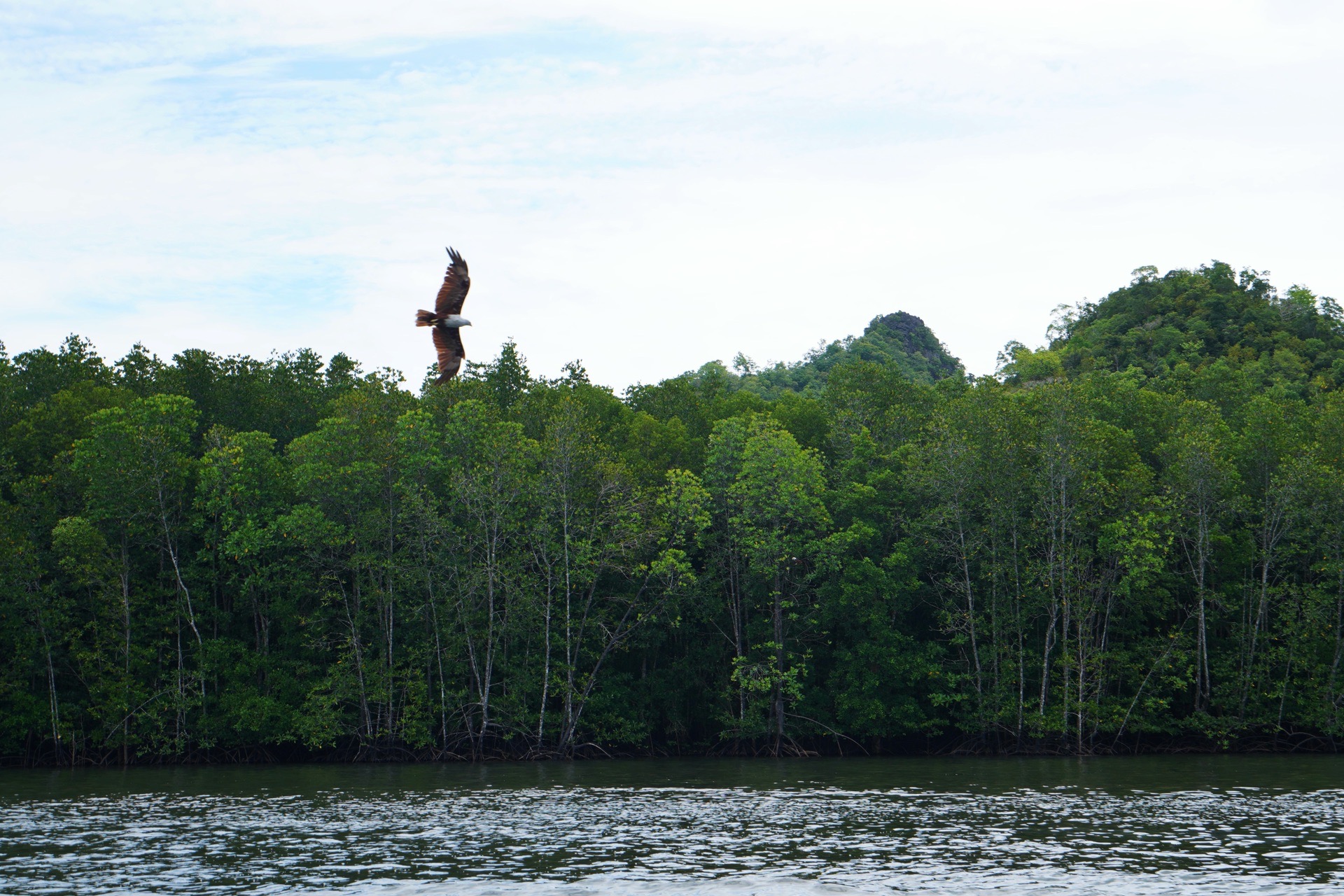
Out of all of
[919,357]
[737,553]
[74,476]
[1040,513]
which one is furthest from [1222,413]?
[919,357]

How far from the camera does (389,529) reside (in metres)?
53.4

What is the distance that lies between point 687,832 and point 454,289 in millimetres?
14032

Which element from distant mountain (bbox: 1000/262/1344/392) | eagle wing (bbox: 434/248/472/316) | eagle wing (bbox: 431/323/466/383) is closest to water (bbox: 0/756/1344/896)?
eagle wing (bbox: 431/323/466/383)

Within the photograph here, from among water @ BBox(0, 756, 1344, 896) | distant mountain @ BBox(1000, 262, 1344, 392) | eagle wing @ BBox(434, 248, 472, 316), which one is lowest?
water @ BBox(0, 756, 1344, 896)

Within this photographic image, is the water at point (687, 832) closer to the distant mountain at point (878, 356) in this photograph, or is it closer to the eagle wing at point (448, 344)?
the eagle wing at point (448, 344)

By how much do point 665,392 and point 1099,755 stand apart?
93.8 ft

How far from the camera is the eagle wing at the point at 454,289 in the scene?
23156 millimetres

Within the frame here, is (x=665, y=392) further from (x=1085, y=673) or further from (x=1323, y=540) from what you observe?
(x=1323, y=540)

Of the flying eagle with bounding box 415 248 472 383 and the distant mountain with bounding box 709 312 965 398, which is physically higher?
the distant mountain with bounding box 709 312 965 398

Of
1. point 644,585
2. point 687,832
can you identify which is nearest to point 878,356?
point 644,585

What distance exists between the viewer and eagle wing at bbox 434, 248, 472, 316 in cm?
2316

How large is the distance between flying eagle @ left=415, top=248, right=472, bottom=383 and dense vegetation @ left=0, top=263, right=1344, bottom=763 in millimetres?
29548

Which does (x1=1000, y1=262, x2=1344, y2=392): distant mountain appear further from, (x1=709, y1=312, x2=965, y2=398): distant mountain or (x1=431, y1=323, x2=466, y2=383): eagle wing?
(x1=431, y1=323, x2=466, y2=383): eagle wing

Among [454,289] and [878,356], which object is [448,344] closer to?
[454,289]
